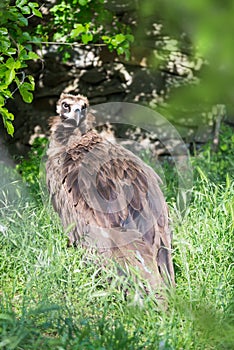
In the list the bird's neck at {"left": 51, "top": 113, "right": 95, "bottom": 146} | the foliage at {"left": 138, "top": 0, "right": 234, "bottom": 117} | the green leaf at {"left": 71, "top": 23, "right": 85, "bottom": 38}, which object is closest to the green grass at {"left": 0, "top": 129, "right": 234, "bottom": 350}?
the bird's neck at {"left": 51, "top": 113, "right": 95, "bottom": 146}

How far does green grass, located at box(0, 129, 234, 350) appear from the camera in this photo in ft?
9.36

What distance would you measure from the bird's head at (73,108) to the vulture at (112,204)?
0.70 ft

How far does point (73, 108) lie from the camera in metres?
4.88

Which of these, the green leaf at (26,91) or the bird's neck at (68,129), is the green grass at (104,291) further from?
the green leaf at (26,91)

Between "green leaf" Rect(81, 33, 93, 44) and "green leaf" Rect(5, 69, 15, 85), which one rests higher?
"green leaf" Rect(81, 33, 93, 44)

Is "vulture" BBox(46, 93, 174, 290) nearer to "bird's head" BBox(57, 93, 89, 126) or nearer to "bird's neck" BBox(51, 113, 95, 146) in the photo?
"bird's neck" BBox(51, 113, 95, 146)

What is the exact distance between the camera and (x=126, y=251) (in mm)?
3752

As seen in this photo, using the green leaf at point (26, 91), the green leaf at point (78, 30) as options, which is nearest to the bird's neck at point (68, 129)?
the green leaf at point (26, 91)

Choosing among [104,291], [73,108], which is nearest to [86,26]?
[73,108]

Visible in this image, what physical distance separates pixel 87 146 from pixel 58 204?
483mm

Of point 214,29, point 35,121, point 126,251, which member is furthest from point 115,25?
point 214,29

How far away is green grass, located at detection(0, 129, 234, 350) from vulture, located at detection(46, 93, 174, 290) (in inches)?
4.3

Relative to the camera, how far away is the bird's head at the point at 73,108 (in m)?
4.86

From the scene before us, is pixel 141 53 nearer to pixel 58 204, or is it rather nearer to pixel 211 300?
pixel 58 204
